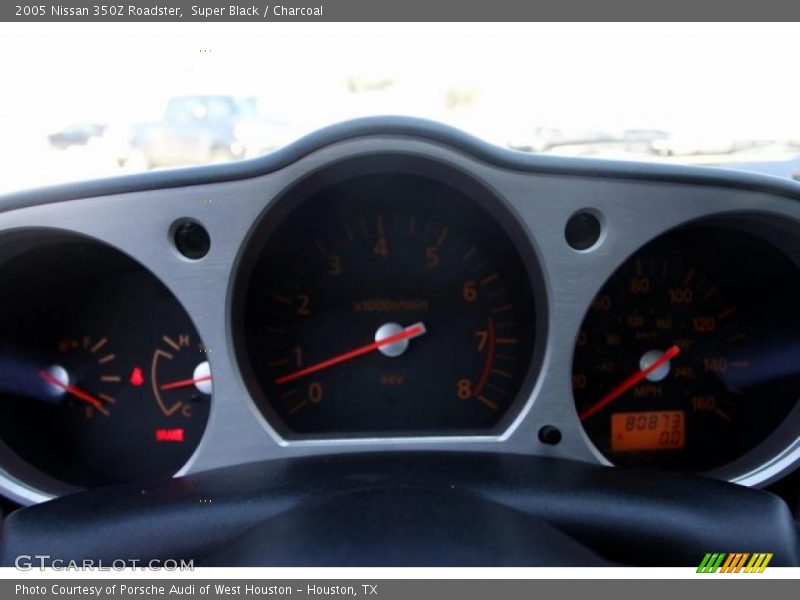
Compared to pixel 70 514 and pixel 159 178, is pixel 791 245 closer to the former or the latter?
pixel 159 178


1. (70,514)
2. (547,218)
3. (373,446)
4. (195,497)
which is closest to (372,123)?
(547,218)

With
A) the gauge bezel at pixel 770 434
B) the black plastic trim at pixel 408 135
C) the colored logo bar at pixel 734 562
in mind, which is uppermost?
the black plastic trim at pixel 408 135

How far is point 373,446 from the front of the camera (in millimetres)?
1962

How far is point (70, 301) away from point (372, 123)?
3.55 feet

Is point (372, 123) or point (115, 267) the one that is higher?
point (372, 123)

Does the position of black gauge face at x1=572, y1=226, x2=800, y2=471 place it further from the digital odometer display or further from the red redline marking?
the red redline marking

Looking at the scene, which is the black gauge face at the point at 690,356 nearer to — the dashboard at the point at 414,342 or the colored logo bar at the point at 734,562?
the dashboard at the point at 414,342

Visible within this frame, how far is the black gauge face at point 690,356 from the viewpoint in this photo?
7.13 ft

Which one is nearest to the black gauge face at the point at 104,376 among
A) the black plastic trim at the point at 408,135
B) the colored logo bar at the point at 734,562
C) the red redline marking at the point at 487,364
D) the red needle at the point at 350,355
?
the red needle at the point at 350,355

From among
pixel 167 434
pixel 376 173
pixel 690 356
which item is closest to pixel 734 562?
pixel 690 356

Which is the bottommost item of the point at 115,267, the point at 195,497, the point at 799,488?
the point at 799,488

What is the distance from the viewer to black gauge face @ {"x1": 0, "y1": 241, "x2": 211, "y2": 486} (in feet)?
7.09

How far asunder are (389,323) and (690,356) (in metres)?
0.90

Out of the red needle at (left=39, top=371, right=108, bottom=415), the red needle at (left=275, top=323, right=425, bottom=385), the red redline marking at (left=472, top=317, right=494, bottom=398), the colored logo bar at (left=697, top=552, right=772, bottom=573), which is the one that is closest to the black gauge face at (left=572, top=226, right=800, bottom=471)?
the red redline marking at (left=472, top=317, right=494, bottom=398)
